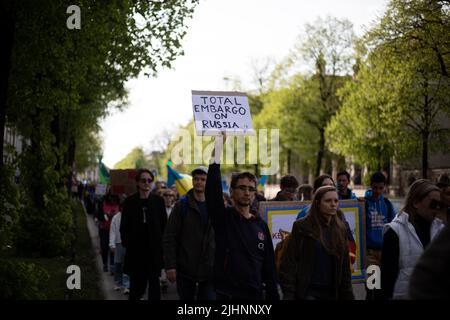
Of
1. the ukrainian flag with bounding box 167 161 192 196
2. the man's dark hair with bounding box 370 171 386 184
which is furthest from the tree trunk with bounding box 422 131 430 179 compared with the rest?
the man's dark hair with bounding box 370 171 386 184

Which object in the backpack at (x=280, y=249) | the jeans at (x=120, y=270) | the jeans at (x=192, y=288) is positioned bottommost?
the jeans at (x=120, y=270)

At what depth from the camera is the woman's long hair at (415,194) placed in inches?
219

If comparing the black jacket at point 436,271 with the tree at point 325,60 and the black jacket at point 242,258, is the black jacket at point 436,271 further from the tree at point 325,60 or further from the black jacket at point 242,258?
the tree at point 325,60

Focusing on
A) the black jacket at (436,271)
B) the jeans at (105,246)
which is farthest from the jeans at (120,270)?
the black jacket at (436,271)

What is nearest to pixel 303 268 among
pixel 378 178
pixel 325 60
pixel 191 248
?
pixel 191 248

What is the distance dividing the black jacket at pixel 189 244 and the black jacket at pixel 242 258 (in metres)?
1.48

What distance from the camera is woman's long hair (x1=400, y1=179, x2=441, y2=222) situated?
18.2 feet

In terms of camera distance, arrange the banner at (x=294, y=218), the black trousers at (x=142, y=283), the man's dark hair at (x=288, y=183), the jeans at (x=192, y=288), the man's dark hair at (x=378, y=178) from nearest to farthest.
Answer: the jeans at (x=192, y=288) < the black trousers at (x=142, y=283) < the man's dark hair at (x=378, y=178) < the banner at (x=294, y=218) < the man's dark hair at (x=288, y=183)

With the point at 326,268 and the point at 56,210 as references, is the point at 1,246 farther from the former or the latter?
the point at 56,210

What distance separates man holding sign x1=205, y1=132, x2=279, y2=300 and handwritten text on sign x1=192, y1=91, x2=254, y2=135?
1061 mm

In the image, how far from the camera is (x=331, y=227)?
581 centimetres

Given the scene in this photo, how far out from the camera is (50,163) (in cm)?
1642

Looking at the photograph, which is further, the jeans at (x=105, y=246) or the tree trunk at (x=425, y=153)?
the tree trunk at (x=425, y=153)

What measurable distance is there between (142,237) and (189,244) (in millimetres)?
1525
